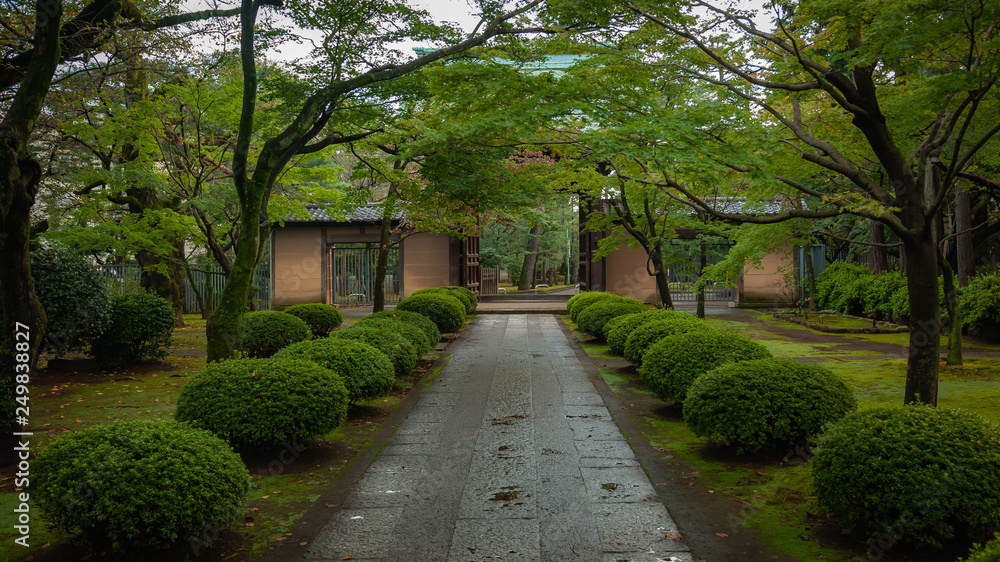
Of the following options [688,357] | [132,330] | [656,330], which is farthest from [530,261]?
[688,357]

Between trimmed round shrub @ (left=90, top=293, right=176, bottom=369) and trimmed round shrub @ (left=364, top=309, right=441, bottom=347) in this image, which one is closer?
trimmed round shrub @ (left=90, top=293, right=176, bottom=369)

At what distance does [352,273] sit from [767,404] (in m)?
20.1

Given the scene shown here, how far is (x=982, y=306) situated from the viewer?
40.2 feet

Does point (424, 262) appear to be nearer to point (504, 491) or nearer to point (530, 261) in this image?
point (530, 261)

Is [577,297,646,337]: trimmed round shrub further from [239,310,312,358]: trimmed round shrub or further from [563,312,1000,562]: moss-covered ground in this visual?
[239,310,312,358]: trimmed round shrub

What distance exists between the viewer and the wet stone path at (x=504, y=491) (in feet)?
12.2

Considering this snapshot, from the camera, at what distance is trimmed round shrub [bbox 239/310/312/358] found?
33.8 ft

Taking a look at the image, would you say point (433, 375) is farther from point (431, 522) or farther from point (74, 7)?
point (74, 7)

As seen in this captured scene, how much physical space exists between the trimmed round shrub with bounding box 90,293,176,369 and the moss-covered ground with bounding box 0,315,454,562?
0.22 meters

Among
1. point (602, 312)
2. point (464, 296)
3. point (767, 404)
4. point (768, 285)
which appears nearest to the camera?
point (767, 404)

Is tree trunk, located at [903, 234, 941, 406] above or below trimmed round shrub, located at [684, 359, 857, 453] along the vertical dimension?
above

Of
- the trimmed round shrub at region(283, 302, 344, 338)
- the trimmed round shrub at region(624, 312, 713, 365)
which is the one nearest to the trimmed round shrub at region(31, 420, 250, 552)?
the trimmed round shrub at region(624, 312, 713, 365)

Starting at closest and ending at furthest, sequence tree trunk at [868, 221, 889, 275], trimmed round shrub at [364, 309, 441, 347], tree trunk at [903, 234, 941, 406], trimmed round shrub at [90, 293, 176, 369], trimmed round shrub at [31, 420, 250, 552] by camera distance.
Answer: trimmed round shrub at [31, 420, 250, 552]
tree trunk at [903, 234, 941, 406]
trimmed round shrub at [90, 293, 176, 369]
trimmed round shrub at [364, 309, 441, 347]
tree trunk at [868, 221, 889, 275]

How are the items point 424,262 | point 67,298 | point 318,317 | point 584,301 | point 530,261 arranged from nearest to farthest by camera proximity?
point 67,298
point 318,317
point 584,301
point 424,262
point 530,261
